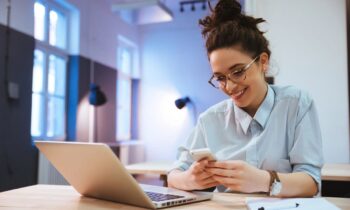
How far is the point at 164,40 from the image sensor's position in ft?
22.7

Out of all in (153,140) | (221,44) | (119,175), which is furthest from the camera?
(153,140)

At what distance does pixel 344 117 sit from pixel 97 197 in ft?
6.79

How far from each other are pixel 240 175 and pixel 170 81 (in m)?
5.92


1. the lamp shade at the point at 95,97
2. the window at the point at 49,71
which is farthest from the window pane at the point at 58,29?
the lamp shade at the point at 95,97

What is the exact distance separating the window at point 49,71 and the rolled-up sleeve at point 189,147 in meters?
2.92

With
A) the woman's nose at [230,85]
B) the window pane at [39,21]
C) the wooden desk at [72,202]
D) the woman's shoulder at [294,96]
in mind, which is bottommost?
the wooden desk at [72,202]

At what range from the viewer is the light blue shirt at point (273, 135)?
3.85ft

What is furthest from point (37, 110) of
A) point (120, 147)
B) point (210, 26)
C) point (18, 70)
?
point (210, 26)

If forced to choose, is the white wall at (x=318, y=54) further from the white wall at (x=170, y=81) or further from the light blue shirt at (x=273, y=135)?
the white wall at (x=170, y=81)

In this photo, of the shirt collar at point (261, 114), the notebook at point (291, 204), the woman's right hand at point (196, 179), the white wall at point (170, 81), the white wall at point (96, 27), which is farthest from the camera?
the white wall at point (170, 81)

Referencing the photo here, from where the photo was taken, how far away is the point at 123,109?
22.2ft

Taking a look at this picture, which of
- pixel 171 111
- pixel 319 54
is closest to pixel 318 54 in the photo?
pixel 319 54

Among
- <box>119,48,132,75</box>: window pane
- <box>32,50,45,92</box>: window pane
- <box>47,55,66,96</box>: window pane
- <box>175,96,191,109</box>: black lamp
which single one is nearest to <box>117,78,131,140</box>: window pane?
<box>119,48,132,75</box>: window pane

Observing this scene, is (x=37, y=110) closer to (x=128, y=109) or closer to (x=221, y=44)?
(x=128, y=109)
